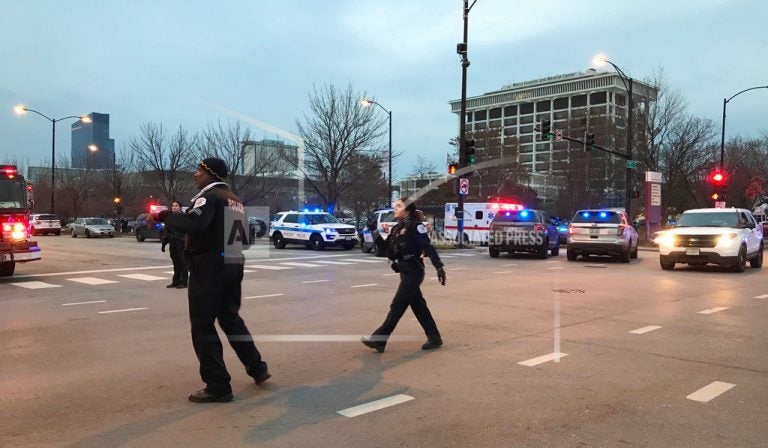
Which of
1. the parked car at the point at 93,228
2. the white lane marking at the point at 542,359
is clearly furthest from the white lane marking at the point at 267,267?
the parked car at the point at 93,228

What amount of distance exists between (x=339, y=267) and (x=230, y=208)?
12306 millimetres

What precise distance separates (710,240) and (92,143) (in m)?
57.5

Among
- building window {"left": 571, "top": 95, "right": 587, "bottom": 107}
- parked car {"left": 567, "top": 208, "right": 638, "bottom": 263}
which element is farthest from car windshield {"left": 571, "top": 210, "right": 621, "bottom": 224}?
building window {"left": 571, "top": 95, "right": 587, "bottom": 107}

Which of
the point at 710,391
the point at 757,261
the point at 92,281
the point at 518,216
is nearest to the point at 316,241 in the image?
the point at 518,216

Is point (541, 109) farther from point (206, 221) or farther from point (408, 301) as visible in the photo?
point (206, 221)

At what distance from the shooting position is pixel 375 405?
4.75 m

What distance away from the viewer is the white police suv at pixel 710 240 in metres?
15.2

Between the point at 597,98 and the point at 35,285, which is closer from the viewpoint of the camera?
the point at 35,285

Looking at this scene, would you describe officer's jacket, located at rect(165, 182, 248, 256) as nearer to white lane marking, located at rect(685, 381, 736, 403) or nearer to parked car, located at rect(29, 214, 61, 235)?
white lane marking, located at rect(685, 381, 736, 403)

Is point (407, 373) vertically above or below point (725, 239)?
below

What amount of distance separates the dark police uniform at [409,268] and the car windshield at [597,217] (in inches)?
534

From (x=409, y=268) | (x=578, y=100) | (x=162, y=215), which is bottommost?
(x=409, y=268)

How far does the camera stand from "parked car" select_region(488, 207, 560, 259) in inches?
792

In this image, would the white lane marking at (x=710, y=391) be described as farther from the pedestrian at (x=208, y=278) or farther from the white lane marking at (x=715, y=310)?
the white lane marking at (x=715, y=310)
